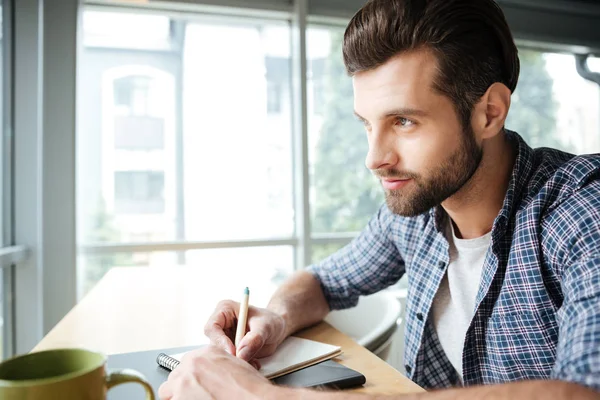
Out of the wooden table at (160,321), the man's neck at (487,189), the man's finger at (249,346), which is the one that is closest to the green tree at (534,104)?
the man's neck at (487,189)

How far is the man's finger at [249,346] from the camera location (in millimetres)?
764

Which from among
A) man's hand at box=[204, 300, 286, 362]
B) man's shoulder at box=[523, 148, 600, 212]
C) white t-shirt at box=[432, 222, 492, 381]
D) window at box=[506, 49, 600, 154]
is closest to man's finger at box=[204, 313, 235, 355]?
Answer: man's hand at box=[204, 300, 286, 362]

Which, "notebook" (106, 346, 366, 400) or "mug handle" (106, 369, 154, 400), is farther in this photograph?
"notebook" (106, 346, 366, 400)

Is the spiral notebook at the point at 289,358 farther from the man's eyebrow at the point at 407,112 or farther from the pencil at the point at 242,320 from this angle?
the man's eyebrow at the point at 407,112

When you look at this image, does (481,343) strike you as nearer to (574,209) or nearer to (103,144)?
(574,209)

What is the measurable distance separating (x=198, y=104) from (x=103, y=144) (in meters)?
0.60

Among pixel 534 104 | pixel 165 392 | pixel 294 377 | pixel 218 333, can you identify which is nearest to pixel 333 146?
pixel 534 104

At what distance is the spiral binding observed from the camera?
2.56 ft

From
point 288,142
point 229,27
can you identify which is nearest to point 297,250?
point 288,142

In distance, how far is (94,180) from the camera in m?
2.70

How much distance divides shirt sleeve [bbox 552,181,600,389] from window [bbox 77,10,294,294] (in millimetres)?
2266

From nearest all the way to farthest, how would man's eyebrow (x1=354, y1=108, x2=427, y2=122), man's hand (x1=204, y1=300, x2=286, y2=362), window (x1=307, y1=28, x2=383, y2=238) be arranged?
man's hand (x1=204, y1=300, x2=286, y2=362), man's eyebrow (x1=354, y1=108, x2=427, y2=122), window (x1=307, y1=28, x2=383, y2=238)

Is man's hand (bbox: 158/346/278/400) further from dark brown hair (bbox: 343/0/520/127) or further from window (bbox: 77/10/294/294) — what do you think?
window (bbox: 77/10/294/294)

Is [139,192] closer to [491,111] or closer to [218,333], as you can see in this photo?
[218,333]
